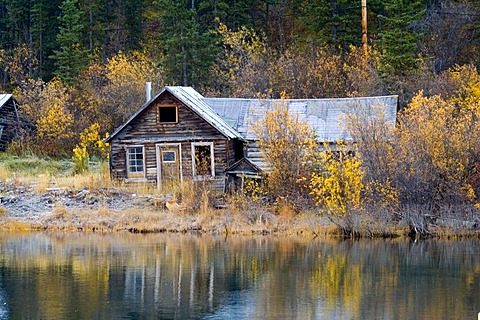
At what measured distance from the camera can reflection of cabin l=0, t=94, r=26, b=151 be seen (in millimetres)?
50219

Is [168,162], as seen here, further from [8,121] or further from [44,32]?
[44,32]

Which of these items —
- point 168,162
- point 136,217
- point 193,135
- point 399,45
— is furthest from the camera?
point 399,45

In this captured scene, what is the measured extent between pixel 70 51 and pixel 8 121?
37.4ft

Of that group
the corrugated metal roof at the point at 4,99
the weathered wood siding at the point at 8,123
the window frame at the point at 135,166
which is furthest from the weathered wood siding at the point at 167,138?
the corrugated metal roof at the point at 4,99

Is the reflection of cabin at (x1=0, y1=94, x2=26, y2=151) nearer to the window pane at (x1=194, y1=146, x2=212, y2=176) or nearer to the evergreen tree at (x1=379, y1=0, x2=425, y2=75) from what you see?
the window pane at (x1=194, y1=146, x2=212, y2=176)

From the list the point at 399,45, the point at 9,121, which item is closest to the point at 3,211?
the point at 9,121

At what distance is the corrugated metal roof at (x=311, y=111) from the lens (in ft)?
125

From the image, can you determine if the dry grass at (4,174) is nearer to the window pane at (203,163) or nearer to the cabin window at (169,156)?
the cabin window at (169,156)

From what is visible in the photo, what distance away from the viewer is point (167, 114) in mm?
39469

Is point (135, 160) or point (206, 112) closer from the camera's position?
point (206, 112)

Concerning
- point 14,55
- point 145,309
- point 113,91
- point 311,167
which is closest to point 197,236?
point 311,167

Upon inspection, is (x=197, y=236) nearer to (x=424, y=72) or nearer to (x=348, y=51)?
(x=424, y=72)

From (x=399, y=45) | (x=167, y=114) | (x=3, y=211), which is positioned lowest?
(x=3, y=211)

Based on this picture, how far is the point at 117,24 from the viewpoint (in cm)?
6988
